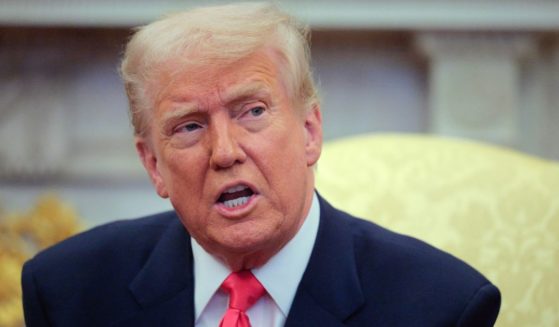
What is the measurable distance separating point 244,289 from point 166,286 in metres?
0.15

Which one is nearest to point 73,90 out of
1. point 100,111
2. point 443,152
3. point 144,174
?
point 100,111

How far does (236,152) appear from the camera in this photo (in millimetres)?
1434

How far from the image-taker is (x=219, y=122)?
1.46 metres

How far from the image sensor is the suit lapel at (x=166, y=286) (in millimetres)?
1612

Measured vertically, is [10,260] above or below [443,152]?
below

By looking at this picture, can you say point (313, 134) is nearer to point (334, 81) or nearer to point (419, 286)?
point (419, 286)

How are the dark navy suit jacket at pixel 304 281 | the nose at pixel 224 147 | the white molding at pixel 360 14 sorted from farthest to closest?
1. the white molding at pixel 360 14
2. the dark navy suit jacket at pixel 304 281
3. the nose at pixel 224 147

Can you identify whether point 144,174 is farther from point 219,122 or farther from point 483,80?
point 219,122

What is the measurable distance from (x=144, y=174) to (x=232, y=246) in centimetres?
179

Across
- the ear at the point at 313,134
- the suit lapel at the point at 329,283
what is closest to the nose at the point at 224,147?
the ear at the point at 313,134

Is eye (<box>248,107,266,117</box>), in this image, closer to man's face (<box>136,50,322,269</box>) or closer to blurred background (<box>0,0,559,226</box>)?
man's face (<box>136,50,322,269</box>)

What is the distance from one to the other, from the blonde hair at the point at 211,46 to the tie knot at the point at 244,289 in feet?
0.89

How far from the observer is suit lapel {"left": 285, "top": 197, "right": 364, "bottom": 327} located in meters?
1.54

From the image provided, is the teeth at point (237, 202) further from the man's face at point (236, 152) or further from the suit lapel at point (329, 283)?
the suit lapel at point (329, 283)
